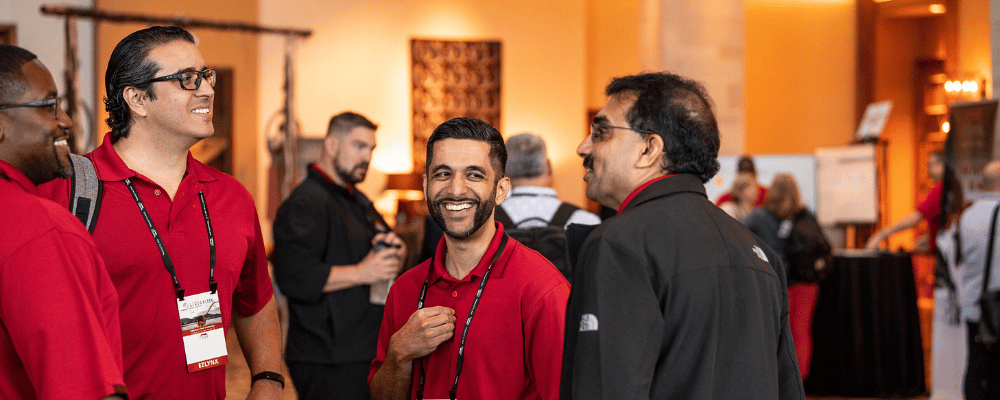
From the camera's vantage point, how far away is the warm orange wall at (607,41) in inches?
435

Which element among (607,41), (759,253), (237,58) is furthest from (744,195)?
(237,58)

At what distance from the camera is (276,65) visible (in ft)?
31.3

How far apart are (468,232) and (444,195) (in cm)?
10

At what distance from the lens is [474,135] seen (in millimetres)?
1814

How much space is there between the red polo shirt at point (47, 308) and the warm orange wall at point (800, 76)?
30.4 ft

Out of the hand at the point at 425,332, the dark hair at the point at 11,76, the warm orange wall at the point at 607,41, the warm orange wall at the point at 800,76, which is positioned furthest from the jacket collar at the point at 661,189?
the warm orange wall at the point at 607,41

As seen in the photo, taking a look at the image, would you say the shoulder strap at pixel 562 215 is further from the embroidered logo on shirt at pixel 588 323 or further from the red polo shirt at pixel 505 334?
the embroidered logo on shirt at pixel 588 323

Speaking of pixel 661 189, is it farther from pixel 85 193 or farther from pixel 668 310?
pixel 85 193

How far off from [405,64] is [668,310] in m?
9.00

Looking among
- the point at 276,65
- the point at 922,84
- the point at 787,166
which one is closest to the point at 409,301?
the point at 787,166

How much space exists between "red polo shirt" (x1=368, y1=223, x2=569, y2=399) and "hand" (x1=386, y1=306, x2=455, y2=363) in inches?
2.6

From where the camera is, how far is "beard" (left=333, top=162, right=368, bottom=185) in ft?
10.5

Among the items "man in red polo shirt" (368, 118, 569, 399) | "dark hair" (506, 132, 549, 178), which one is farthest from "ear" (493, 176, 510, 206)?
"dark hair" (506, 132, 549, 178)

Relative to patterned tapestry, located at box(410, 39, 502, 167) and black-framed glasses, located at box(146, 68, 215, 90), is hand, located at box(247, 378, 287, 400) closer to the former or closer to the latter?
black-framed glasses, located at box(146, 68, 215, 90)
